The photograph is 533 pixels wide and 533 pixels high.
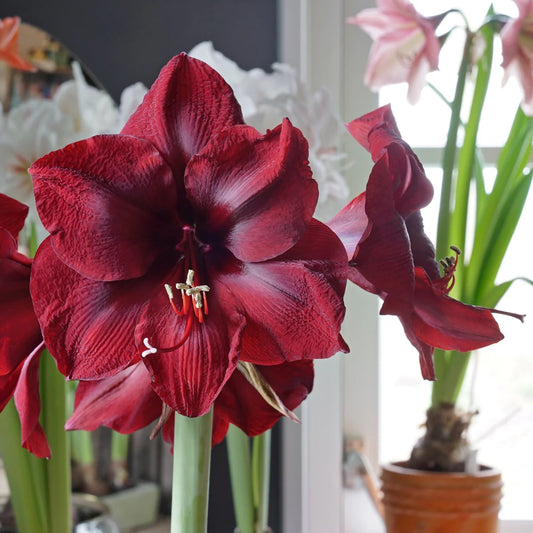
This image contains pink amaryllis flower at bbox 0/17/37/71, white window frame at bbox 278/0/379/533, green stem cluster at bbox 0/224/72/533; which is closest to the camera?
green stem cluster at bbox 0/224/72/533

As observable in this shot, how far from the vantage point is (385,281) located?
0.81 feet

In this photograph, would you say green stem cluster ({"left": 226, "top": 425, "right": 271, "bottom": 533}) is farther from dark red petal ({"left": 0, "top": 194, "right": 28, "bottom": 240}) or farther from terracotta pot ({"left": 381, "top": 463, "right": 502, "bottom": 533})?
dark red petal ({"left": 0, "top": 194, "right": 28, "bottom": 240})

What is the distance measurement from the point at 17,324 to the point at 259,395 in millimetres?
108

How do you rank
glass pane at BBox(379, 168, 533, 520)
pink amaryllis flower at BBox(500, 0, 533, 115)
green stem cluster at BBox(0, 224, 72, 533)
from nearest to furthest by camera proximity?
green stem cluster at BBox(0, 224, 72, 533) < pink amaryllis flower at BBox(500, 0, 533, 115) < glass pane at BBox(379, 168, 533, 520)

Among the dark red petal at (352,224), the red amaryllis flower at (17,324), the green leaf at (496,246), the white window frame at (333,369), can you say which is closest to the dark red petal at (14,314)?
the red amaryllis flower at (17,324)

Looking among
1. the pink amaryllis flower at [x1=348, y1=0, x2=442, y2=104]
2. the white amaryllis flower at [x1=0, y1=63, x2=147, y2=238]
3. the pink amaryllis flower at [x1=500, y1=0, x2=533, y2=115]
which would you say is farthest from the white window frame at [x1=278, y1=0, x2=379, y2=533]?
the white amaryllis flower at [x1=0, y1=63, x2=147, y2=238]

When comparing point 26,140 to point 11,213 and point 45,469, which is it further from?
point 11,213

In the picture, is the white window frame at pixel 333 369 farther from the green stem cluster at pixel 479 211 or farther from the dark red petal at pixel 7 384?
the dark red petal at pixel 7 384

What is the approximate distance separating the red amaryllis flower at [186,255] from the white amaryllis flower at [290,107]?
15.9 inches

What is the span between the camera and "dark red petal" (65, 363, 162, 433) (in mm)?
316

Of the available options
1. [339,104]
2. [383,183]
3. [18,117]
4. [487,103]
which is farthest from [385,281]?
[487,103]

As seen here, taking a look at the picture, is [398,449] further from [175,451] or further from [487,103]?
[175,451]

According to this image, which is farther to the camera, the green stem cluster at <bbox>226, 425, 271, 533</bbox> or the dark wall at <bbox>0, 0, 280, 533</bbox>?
the dark wall at <bbox>0, 0, 280, 533</bbox>

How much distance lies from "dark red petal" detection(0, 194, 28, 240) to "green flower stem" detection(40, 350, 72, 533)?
327 millimetres
